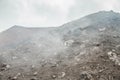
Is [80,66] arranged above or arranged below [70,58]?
below

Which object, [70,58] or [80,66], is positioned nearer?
[80,66]

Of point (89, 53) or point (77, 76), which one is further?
point (89, 53)

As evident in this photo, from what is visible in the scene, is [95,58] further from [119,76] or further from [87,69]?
[119,76]

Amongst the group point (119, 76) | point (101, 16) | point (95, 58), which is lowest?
point (119, 76)

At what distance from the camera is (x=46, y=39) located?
26.3 meters

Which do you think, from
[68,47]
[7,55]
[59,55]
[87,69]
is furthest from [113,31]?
[7,55]

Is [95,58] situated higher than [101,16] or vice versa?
[101,16]

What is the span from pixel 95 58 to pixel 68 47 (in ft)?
17.4

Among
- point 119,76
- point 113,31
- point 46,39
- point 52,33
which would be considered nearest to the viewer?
point 119,76

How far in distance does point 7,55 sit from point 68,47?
6990 mm

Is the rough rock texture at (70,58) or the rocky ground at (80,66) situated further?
the rough rock texture at (70,58)

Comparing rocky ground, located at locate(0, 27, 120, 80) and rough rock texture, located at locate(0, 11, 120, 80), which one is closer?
rocky ground, located at locate(0, 27, 120, 80)

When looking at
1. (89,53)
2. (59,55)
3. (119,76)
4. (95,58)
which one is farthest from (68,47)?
(119,76)

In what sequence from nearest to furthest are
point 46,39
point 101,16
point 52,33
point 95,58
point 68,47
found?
point 95,58 < point 68,47 < point 46,39 < point 52,33 < point 101,16
